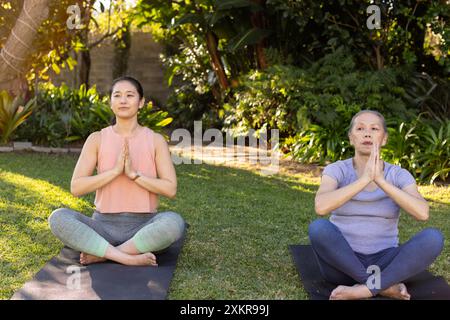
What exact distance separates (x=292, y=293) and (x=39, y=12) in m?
5.76

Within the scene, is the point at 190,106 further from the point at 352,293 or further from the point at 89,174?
the point at 352,293

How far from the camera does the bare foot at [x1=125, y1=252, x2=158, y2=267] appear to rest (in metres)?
3.47

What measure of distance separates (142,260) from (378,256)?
129 centimetres

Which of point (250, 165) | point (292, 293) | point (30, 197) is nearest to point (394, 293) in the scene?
point (292, 293)

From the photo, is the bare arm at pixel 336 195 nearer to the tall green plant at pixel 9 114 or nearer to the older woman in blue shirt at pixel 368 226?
the older woman in blue shirt at pixel 368 226

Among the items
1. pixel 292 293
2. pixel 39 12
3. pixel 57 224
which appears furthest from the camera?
pixel 39 12

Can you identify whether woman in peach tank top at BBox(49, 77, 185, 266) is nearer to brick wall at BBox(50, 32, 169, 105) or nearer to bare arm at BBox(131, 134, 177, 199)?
bare arm at BBox(131, 134, 177, 199)

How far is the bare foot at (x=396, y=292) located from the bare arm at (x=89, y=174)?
5.17ft

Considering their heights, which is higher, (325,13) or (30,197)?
(325,13)

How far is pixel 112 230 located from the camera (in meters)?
3.67

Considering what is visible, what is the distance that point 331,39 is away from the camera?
28.1ft

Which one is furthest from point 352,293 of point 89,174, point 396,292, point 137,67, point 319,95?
point 137,67

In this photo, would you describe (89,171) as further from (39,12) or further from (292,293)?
(39,12)

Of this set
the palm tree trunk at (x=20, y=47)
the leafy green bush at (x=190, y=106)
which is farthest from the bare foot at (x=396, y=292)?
the leafy green bush at (x=190, y=106)
